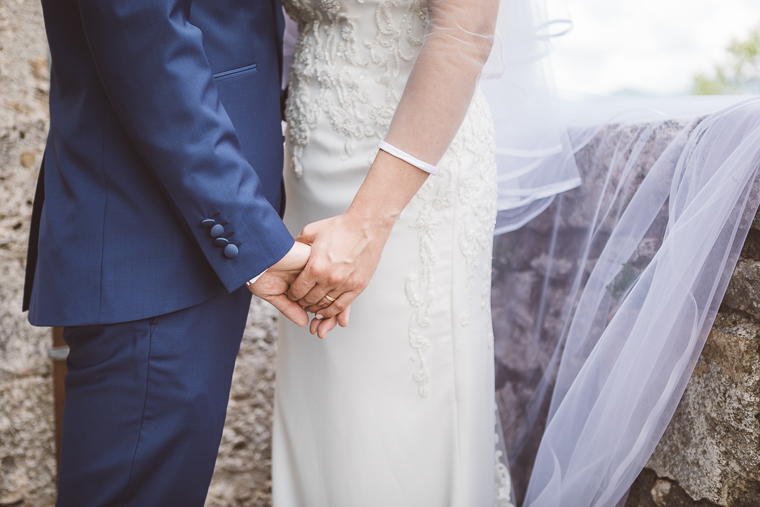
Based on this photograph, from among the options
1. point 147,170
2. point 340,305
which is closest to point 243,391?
point 340,305

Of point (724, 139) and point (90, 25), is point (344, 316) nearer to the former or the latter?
point (90, 25)

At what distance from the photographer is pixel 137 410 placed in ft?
2.60

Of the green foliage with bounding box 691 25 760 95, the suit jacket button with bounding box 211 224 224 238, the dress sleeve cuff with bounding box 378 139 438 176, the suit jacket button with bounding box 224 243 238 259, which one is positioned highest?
the green foliage with bounding box 691 25 760 95

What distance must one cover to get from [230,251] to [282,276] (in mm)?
112

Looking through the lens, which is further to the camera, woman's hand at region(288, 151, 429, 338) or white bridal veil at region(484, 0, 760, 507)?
white bridal veil at region(484, 0, 760, 507)

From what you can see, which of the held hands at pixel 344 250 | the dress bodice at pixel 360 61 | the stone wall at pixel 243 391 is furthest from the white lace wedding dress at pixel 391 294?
the stone wall at pixel 243 391

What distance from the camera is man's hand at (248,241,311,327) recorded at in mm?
826

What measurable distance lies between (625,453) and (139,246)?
100 centimetres

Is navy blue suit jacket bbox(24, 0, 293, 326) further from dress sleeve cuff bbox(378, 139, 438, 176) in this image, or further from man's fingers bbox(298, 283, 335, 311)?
dress sleeve cuff bbox(378, 139, 438, 176)

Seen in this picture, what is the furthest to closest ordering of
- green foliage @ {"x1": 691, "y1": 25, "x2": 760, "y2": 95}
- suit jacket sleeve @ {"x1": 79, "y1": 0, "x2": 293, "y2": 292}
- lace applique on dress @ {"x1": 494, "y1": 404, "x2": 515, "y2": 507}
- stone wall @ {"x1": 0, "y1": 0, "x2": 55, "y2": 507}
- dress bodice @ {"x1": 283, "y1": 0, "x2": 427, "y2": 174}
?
1. stone wall @ {"x1": 0, "y1": 0, "x2": 55, "y2": 507}
2. lace applique on dress @ {"x1": 494, "y1": 404, "x2": 515, "y2": 507}
3. green foliage @ {"x1": 691, "y1": 25, "x2": 760, "y2": 95}
4. dress bodice @ {"x1": 283, "y1": 0, "x2": 427, "y2": 174}
5. suit jacket sleeve @ {"x1": 79, "y1": 0, "x2": 293, "y2": 292}

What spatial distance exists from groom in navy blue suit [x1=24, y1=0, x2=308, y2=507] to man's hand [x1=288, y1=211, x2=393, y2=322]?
3 centimetres

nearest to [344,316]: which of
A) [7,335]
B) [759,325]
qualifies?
[759,325]

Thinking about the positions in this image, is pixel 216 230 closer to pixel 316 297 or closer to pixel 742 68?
pixel 316 297

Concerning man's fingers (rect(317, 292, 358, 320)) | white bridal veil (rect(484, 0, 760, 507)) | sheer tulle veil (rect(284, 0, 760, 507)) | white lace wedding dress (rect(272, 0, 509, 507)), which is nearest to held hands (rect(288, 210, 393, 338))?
man's fingers (rect(317, 292, 358, 320))
